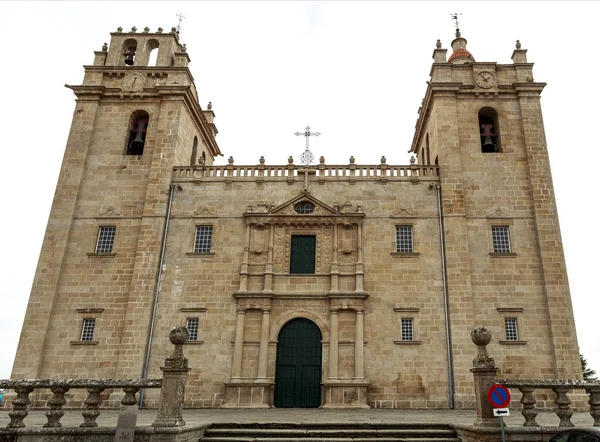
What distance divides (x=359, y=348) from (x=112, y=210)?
1344 centimetres

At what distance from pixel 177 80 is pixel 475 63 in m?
15.8

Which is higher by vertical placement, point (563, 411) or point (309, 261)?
point (309, 261)

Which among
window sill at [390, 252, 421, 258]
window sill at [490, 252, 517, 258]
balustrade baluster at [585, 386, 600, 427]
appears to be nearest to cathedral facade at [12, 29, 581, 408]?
window sill at [490, 252, 517, 258]

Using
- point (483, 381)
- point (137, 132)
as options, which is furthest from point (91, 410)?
point (137, 132)

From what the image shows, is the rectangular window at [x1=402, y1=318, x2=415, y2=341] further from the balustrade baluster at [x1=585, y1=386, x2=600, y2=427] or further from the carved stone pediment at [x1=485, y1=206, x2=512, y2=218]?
the balustrade baluster at [x1=585, y1=386, x2=600, y2=427]

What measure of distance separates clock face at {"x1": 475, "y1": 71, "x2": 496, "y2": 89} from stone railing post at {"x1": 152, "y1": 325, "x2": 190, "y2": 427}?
20407mm

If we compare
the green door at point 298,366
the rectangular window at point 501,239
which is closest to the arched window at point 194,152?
the green door at point 298,366

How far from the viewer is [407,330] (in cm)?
2088

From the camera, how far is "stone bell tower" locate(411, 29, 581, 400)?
2012 centimetres

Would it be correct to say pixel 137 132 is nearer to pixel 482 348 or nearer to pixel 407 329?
pixel 407 329

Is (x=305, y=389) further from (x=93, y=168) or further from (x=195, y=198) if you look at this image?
(x=93, y=168)

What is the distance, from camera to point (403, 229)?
891 inches

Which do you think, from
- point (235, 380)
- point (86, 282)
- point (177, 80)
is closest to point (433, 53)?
point (177, 80)

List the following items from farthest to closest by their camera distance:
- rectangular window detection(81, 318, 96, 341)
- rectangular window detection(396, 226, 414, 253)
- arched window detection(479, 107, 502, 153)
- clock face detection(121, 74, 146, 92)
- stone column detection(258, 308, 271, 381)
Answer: clock face detection(121, 74, 146, 92)
arched window detection(479, 107, 502, 153)
rectangular window detection(396, 226, 414, 253)
rectangular window detection(81, 318, 96, 341)
stone column detection(258, 308, 271, 381)
